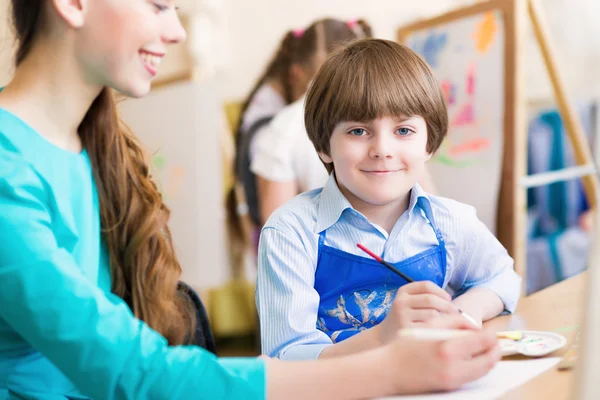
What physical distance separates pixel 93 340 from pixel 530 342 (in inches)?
14.4

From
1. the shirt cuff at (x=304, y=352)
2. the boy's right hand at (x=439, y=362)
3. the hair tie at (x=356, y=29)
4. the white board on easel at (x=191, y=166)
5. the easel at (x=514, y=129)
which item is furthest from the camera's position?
the white board on easel at (x=191, y=166)

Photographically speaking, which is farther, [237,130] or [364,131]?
[237,130]

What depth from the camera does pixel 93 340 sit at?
451mm

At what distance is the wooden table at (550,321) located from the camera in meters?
0.47

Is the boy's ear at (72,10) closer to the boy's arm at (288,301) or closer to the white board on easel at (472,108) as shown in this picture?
the boy's arm at (288,301)

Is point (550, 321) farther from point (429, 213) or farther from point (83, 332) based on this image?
point (83, 332)

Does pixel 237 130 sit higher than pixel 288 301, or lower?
lower

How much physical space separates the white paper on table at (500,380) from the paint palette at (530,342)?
0.02m

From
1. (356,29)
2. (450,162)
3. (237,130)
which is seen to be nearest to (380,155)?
(356,29)

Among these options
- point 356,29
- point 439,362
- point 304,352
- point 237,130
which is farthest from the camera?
point 237,130

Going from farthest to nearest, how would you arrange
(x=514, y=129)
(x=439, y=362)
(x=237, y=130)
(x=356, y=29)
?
1. (x=237, y=130)
2. (x=514, y=129)
3. (x=356, y=29)
4. (x=439, y=362)

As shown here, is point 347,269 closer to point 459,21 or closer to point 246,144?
point 459,21

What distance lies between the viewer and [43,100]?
571 millimetres

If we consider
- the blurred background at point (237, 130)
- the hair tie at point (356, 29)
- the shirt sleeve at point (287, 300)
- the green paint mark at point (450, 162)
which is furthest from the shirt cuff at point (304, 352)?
the blurred background at point (237, 130)
